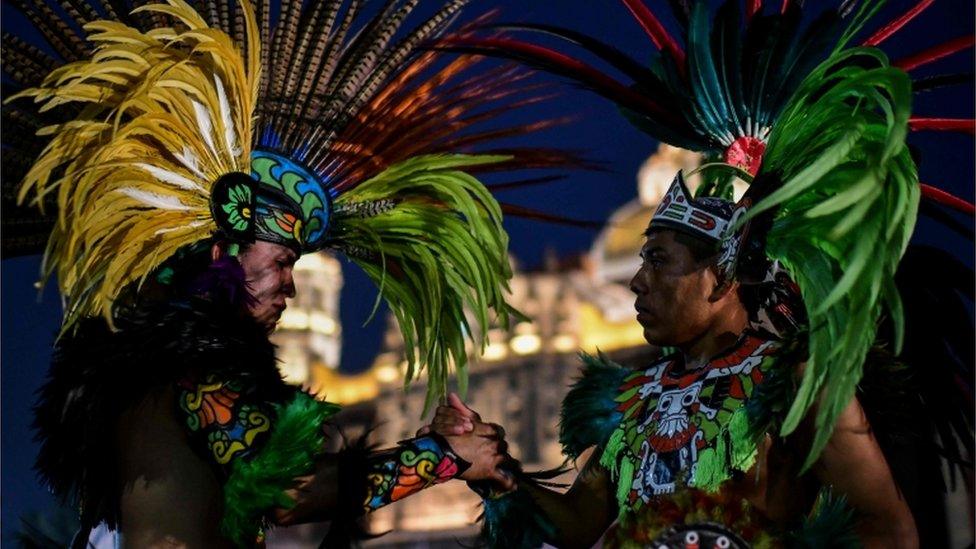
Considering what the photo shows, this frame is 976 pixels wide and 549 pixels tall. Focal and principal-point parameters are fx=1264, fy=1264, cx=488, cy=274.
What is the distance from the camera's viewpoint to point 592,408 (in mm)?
3322

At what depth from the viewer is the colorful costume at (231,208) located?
3072 millimetres

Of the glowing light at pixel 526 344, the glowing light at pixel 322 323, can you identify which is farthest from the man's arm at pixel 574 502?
the glowing light at pixel 322 323

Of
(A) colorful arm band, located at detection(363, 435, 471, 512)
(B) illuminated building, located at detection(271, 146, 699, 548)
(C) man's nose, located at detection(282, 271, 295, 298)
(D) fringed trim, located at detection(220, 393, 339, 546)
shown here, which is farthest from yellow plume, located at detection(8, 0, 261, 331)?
(B) illuminated building, located at detection(271, 146, 699, 548)

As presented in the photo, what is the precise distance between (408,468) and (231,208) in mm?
834

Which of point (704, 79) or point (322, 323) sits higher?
point (704, 79)

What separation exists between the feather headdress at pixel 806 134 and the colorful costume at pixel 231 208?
397mm

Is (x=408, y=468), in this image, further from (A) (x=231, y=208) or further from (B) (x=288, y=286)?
(A) (x=231, y=208)

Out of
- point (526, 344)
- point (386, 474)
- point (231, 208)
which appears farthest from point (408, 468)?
point (526, 344)

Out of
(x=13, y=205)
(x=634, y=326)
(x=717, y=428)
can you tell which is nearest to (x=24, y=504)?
(x=13, y=205)

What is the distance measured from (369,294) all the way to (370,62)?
12275 mm

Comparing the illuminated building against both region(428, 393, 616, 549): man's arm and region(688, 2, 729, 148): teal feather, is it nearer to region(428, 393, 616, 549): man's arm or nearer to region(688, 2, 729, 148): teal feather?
region(688, 2, 729, 148): teal feather

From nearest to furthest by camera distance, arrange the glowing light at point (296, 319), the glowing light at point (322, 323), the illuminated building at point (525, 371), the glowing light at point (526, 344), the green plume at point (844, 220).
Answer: the green plume at point (844, 220)
the illuminated building at point (525, 371)
the glowing light at point (526, 344)
the glowing light at point (296, 319)
the glowing light at point (322, 323)

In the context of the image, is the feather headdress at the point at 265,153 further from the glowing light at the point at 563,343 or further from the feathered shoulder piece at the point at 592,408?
the glowing light at the point at 563,343

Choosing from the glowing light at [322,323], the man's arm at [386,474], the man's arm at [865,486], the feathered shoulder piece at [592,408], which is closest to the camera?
the man's arm at [865,486]
